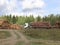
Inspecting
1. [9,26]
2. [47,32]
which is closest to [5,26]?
[9,26]

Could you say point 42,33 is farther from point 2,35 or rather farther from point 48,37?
point 2,35

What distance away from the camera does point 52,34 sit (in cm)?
5575

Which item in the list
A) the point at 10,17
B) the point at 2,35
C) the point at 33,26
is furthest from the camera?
the point at 10,17

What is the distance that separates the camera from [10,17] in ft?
564

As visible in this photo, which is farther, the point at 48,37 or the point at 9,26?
the point at 9,26

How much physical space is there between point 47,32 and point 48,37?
4.33 m

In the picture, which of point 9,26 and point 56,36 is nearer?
point 56,36

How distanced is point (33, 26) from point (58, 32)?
819 inches

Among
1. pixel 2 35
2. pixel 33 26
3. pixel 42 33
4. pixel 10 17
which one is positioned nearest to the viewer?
pixel 2 35

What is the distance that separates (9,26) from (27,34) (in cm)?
2576

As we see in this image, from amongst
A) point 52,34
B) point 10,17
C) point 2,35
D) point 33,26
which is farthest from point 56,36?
point 10,17

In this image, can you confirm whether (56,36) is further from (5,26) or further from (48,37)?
(5,26)

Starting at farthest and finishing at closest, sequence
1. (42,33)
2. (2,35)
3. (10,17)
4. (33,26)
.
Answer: (10,17) < (33,26) < (42,33) < (2,35)

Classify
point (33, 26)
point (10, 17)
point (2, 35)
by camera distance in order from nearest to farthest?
1. point (2, 35)
2. point (33, 26)
3. point (10, 17)
